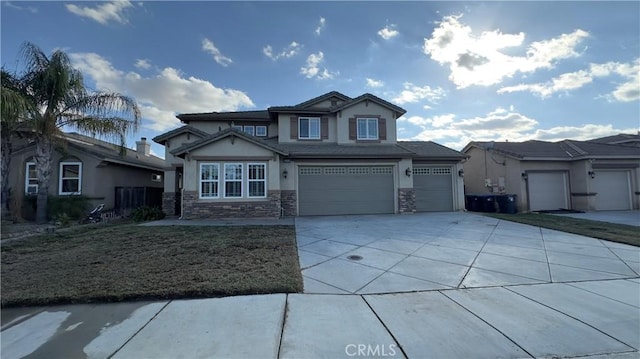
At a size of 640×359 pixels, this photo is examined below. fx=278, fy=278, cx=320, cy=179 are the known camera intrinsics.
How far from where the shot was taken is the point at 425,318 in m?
3.59

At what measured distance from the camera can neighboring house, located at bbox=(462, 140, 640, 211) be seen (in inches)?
628

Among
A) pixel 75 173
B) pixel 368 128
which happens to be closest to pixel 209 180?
pixel 75 173

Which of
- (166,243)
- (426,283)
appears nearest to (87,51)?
(166,243)

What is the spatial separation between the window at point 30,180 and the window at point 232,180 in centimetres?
→ 962

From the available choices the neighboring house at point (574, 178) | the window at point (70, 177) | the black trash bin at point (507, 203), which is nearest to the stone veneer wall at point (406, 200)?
the black trash bin at point (507, 203)

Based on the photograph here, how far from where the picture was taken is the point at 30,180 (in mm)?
13805

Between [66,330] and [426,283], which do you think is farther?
[426,283]

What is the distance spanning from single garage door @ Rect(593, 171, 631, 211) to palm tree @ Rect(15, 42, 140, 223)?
82.3ft

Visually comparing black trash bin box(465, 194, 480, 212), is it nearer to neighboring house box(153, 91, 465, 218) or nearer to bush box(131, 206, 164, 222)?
neighboring house box(153, 91, 465, 218)

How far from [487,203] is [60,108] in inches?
855

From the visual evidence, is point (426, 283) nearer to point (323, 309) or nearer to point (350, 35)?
point (323, 309)

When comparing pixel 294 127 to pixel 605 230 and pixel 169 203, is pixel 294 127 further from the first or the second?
pixel 605 230

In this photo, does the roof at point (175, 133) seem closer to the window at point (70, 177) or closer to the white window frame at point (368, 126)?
the window at point (70, 177)

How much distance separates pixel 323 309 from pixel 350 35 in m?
11.4
